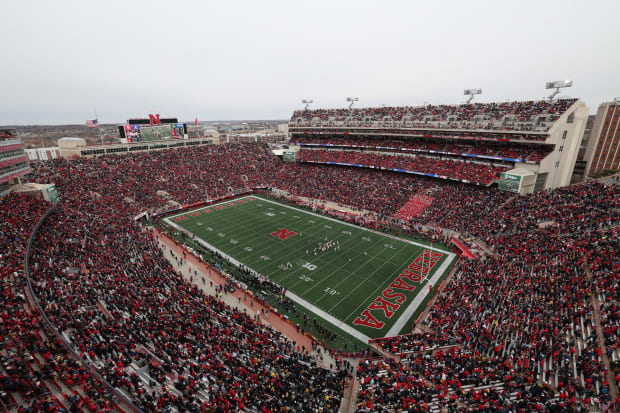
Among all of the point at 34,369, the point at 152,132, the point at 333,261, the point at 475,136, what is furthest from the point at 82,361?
the point at 152,132

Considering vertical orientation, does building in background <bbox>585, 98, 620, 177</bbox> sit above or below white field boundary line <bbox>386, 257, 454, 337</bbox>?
above

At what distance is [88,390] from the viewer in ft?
35.2

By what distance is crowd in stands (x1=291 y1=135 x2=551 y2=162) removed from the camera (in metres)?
37.6

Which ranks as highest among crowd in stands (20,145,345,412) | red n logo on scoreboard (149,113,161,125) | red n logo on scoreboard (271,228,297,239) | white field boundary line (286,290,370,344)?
red n logo on scoreboard (149,113,161,125)

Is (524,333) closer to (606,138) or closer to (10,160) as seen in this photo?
(10,160)

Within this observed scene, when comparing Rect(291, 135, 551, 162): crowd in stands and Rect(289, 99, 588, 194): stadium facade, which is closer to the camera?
Rect(289, 99, 588, 194): stadium facade

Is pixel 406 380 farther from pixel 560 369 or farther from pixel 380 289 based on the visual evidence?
pixel 380 289

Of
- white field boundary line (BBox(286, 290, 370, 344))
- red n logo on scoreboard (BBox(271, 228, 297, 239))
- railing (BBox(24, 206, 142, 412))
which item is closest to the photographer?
railing (BBox(24, 206, 142, 412))

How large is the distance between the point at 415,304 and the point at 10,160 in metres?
41.0

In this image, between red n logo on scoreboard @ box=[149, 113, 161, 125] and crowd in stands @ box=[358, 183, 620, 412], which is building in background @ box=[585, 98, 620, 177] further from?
red n logo on scoreboard @ box=[149, 113, 161, 125]

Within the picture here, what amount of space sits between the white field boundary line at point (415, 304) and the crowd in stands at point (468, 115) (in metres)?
24.9

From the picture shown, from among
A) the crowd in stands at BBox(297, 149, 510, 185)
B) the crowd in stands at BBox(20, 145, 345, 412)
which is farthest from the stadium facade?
the crowd in stands at BBox(20, 145, 345, 412)

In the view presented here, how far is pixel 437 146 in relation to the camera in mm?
46969

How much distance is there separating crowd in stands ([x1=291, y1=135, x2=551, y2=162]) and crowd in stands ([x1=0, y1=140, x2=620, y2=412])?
29.9ft
